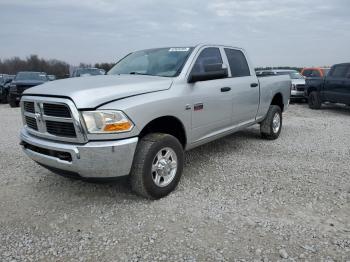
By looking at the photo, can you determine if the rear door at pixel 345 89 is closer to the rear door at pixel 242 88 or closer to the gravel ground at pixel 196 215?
the gravel ground at pixel 196 215

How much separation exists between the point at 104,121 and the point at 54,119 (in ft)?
1.86

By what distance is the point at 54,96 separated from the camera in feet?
11.2

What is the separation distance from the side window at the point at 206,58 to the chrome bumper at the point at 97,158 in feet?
5.20

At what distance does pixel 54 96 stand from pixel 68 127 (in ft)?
1.19

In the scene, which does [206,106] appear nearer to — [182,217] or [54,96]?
[182,217]

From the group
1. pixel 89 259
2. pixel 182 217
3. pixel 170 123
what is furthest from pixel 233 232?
pixel 170 123

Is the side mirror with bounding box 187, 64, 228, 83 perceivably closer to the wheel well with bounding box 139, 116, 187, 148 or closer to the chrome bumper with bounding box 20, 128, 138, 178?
the wheel well with bounding box 139, 116, 187, 148

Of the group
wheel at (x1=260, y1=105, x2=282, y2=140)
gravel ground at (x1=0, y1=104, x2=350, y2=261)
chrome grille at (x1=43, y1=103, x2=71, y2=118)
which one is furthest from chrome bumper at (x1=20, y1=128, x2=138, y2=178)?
wheel at (x1=260, y1=105, x2=282, y2=140)

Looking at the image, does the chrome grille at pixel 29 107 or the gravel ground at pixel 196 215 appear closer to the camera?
the gravel ground at pixel 196 215

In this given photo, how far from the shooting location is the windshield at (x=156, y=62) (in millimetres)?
4453

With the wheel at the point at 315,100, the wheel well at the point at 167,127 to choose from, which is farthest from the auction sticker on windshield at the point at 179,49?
the wheel at the point at 315,100

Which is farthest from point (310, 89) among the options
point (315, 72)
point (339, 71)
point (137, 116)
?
point (137, 116)

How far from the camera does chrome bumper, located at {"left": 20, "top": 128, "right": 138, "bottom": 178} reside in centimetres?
326

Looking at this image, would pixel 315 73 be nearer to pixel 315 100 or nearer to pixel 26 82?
pixel 315 100
